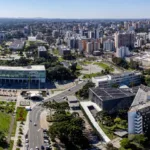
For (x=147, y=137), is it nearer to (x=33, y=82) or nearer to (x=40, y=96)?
(x=40, y=96)

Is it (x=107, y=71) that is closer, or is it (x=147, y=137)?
(x=147, y=137)

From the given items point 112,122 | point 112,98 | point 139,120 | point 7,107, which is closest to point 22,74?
point 7,107

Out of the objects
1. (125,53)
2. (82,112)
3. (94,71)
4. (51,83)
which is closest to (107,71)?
(94,71)

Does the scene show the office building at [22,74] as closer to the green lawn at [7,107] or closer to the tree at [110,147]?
the green lawn at [7,107]

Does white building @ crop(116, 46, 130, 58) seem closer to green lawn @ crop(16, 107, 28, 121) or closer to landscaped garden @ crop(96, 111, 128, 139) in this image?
landscaped garden @ crop(96, 111, 128, 139)

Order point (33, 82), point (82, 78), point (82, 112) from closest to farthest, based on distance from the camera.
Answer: point (82, 112)
point (33, 82)
point (82, 78)

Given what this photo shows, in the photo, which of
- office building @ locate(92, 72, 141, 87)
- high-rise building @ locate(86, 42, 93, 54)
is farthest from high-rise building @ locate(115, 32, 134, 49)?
office building @ locate(92, 72, 141, 87)

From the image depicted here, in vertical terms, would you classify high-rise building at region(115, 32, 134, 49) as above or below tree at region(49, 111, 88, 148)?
above
